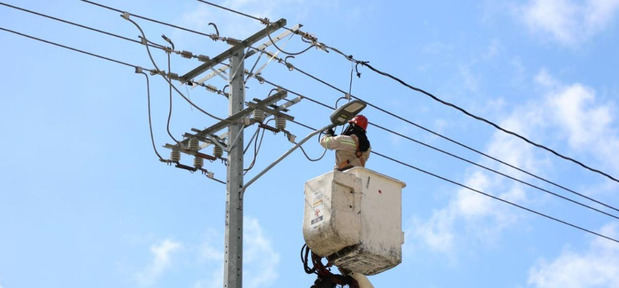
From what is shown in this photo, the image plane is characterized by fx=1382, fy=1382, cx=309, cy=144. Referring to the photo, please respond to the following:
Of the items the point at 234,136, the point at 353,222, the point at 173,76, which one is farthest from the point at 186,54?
the point at 353,222

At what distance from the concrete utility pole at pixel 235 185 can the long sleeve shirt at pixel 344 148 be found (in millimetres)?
1054

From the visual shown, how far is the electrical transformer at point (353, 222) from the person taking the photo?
50.9 feet

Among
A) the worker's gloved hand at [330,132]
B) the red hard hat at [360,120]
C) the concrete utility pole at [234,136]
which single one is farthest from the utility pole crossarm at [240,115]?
the red hard hat at [360,120]

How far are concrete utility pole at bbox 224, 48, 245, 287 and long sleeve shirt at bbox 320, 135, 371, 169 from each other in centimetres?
105

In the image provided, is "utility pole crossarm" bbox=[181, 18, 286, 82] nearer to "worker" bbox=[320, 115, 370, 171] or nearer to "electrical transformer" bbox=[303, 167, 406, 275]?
"worker" bbox=[320, 115, 370, 171]

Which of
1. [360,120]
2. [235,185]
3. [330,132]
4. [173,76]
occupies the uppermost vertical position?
[173,76]

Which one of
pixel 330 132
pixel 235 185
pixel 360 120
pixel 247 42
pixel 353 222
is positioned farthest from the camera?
pixel 247 42

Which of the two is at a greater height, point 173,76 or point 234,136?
point 173,76

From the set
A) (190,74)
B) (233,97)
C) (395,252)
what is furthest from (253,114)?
(395,252)

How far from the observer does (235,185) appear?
16.2 meters

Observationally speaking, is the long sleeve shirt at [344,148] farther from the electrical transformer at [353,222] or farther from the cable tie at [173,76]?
the cable tie at [173,76]

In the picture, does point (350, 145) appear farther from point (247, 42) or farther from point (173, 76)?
point (173, 76)

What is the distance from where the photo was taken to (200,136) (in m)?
17.4

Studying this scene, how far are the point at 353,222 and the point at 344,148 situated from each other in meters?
1.37
